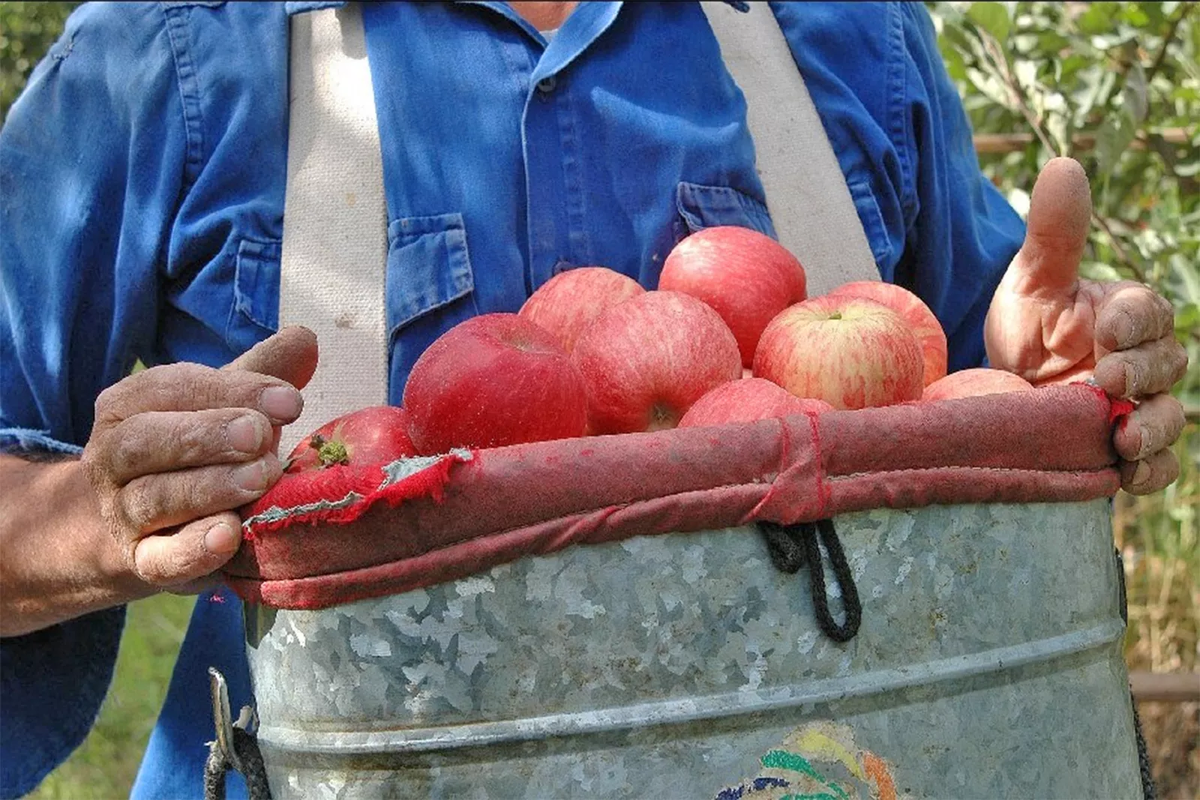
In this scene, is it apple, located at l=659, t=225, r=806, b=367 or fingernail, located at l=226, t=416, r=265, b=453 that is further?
apple, located at l=659, t=225, r=806, b=367

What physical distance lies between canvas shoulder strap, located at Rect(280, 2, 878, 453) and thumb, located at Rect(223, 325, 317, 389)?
273 mm

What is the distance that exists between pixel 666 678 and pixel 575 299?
0.53 meters

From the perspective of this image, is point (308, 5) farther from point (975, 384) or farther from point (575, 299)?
point (975, 384)

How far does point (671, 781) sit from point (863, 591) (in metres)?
0.21

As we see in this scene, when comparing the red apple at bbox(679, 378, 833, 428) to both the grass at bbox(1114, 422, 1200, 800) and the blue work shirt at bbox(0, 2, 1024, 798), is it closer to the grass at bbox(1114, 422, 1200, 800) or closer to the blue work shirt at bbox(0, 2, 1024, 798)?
the blue work shirt at bbox(0, 2, 1024, 798)

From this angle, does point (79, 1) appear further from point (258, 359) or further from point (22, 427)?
point (258, 359)

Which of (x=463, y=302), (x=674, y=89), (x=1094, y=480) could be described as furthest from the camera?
(x=674, y=89)

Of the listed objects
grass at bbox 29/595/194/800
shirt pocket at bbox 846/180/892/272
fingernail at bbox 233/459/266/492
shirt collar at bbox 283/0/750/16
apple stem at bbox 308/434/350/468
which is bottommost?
grass at bbox 29/595/194/800

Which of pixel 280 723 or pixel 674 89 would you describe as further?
pixel 674 89

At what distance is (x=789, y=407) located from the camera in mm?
1216

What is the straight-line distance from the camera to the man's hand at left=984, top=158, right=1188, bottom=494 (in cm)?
128

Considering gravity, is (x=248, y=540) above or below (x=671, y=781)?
above

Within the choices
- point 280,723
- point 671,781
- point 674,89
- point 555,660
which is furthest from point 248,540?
point 674,89

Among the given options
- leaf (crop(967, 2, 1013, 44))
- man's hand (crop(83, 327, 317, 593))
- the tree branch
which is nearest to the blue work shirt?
man's hand (crop(83, 327, 317, 593))
